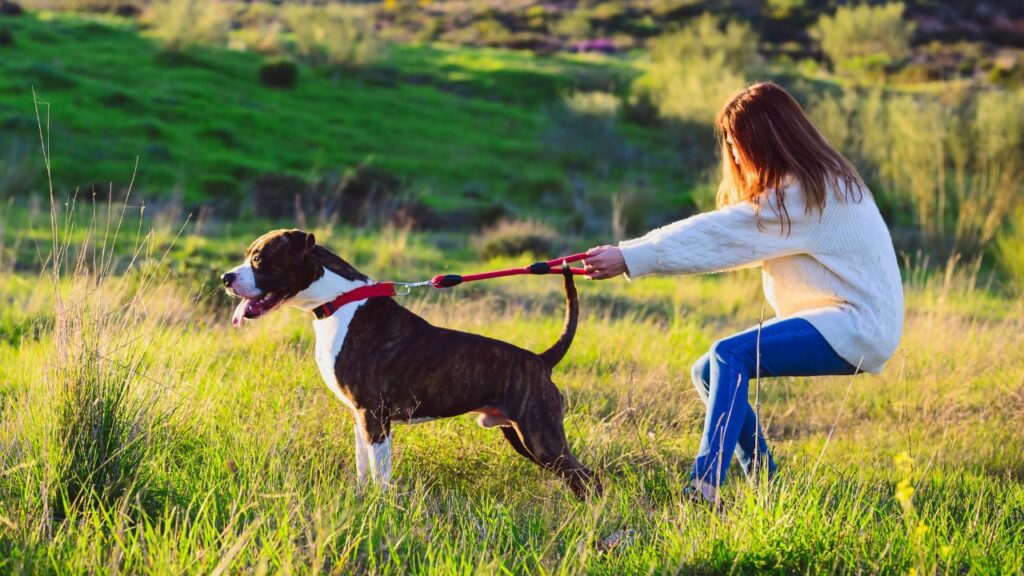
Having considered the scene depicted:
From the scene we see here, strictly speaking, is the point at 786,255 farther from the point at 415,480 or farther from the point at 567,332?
the point at 415,480

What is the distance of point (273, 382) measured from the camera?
570 cm

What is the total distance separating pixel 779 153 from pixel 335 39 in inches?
1285

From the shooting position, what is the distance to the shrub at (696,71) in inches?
1212

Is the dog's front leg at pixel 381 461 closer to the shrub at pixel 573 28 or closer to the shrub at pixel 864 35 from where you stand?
the shrub at pixel 864 35

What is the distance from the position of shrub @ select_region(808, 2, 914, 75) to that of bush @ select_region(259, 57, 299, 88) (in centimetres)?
2517

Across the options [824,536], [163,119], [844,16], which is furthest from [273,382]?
[844,16]

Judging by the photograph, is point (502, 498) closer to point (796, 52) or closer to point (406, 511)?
point (406, 511)

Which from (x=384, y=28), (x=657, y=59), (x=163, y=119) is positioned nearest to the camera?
(x=163, y=119)

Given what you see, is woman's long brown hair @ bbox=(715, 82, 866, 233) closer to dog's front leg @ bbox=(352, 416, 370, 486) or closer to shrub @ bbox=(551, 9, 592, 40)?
dog's front leg @ bbox=(352, 416, 370, 486)

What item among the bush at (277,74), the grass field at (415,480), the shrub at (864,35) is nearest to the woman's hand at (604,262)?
the grass field at (415,480)

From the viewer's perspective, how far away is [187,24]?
32.7 m

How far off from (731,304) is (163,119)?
17539mm

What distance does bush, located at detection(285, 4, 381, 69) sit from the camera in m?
35.3

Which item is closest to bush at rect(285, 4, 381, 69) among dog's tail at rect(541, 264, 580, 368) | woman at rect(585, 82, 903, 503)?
dog's tail at rect(541, 264, 580, 368)
